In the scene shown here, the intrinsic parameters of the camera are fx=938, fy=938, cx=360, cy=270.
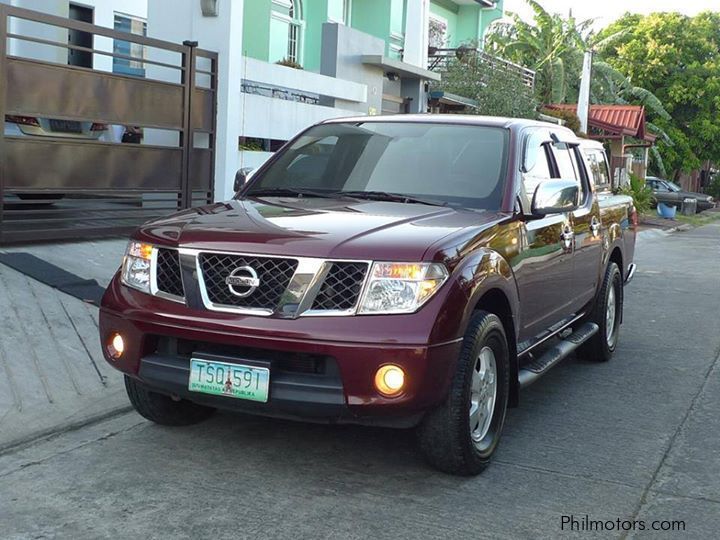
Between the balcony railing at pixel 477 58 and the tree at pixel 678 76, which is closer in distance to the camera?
the balcony railing at pixel 477 58

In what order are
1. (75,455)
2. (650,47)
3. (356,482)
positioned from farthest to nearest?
(650,47) → (75,455) → (356,482)

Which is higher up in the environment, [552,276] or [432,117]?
[432,117]

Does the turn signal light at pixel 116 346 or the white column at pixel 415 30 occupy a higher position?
the white column at pixel 415 30

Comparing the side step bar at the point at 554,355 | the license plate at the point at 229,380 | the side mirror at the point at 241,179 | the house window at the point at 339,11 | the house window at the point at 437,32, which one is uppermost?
the house window at the point at 437,32

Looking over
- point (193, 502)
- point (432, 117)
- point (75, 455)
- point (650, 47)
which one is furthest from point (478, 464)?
point (650, 47)

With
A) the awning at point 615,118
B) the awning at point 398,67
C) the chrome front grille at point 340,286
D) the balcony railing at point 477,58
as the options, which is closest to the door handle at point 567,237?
the chrome front grille at point 340,286

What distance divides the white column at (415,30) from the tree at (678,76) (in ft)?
87.7

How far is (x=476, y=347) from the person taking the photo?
435 centimetres

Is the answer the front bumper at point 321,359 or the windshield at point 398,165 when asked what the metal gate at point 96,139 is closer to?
the windshield at point 398,165

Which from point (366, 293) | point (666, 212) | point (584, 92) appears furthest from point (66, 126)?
point (666, 212)

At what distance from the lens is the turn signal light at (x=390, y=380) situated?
4.00m

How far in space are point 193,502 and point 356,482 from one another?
786 mm

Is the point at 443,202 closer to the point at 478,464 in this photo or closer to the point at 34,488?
the point at 478,464

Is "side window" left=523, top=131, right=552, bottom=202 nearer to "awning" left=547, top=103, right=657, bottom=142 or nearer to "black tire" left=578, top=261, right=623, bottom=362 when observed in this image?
"black tire" left=578, top=261, right=623, bottom=362
